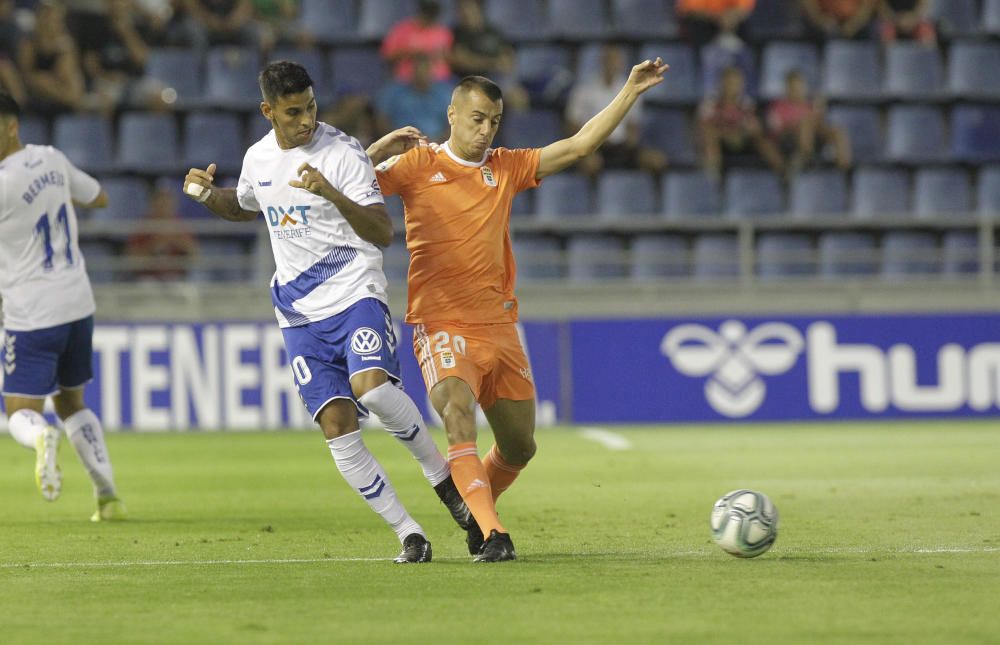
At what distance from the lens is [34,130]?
18.0m

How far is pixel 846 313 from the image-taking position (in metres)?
16.7

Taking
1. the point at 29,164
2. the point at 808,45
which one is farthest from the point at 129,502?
the point at 808,45

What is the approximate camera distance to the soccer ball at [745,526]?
6.84m

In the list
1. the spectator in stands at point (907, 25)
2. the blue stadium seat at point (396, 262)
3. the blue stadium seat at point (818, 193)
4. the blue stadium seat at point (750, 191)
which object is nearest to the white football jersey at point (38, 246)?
the blue stadium seat at point (396, 262)

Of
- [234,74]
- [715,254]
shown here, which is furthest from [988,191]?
[234,74]

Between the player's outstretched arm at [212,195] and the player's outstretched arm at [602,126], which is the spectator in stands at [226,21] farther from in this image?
the player's outstretched arm at [602,126]

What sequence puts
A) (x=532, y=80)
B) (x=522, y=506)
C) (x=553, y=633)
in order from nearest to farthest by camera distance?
1. (x=553, y=633)
2. (x=522, y=506)
3. (x=532, y=80)

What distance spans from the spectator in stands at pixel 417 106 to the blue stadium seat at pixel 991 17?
729cm

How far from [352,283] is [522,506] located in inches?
120

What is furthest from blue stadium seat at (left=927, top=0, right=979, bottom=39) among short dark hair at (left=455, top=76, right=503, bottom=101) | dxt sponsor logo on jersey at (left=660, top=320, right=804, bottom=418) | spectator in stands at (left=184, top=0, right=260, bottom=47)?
short dark hair at (left=455, top=76, right=503, bottom=101)

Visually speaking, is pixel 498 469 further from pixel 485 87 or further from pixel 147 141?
pixel 147 141

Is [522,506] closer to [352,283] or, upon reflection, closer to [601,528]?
[601,528]

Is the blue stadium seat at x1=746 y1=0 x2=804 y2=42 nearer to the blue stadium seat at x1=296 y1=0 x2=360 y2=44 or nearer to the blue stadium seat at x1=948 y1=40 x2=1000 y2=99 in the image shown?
the blue stadium seat at x1=948 y1=40 x2=1000 y2=99

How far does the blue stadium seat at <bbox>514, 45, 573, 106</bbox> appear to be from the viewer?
18.8 metres
